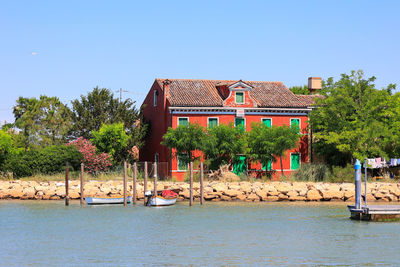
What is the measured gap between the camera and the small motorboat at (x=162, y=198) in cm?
4272

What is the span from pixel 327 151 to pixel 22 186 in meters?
24.6

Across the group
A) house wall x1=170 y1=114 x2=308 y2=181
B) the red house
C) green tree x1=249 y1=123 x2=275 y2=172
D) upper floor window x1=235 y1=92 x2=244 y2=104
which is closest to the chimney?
the red house

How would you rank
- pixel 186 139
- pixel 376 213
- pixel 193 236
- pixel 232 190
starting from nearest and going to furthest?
pixel 193 236
pixel 376 213
pixel 232 190
pixel 186 139

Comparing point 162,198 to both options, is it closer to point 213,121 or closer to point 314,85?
point 213,121

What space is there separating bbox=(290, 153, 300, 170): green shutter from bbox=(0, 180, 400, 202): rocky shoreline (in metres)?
6.45

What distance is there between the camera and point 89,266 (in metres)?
23.7

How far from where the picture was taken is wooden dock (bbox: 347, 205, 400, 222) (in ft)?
114

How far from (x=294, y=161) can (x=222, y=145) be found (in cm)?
840

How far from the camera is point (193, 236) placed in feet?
101

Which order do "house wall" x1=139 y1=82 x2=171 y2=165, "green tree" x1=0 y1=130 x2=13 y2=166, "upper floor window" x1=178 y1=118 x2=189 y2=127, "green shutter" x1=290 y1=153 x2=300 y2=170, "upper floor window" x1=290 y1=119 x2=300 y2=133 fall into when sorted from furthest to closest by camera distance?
"green shutter" x1=290 y1=153 x2=300 y2=170 < "house wall" x1=139 y1=82 x2=171 y2=165 < "upper floor window" x1=290 y1=119 x2=300 y2=133 < "green tree" x1=0 y1=130 x2=13 y2=166 < "upper floor window" x1=178 y1=118 x2=189 y2=127

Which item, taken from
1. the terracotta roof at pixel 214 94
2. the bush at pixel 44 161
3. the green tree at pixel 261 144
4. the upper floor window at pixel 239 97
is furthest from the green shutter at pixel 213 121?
the bush at pixel 44 161

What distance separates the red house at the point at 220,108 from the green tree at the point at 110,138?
345 cm

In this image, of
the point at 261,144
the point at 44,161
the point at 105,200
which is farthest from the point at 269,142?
the point at 44,161

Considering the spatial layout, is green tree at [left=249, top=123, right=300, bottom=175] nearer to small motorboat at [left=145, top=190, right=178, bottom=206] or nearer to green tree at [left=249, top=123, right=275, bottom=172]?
green tree at [left=249, top=123, right=275, bottom=172]
